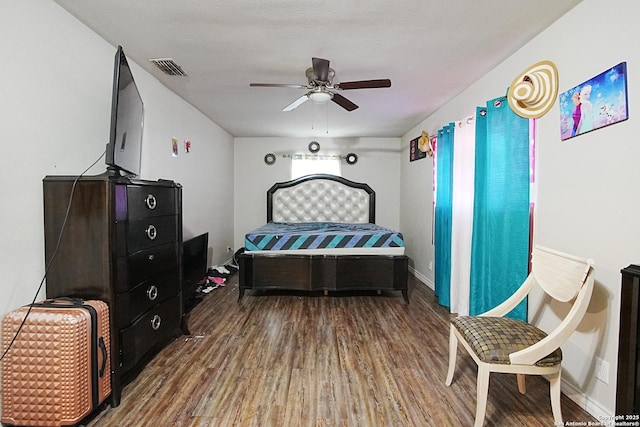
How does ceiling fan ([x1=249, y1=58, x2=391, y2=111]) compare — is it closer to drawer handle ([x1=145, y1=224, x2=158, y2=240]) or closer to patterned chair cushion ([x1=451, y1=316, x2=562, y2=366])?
drawer handle ([x1=145, y1=224, x2=158, y2=240])

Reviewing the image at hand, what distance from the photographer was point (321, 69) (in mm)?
2385

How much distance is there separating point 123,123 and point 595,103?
287 cm

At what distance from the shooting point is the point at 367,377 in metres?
2.11

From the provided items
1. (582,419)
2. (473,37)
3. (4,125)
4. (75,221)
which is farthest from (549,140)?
(4,125)

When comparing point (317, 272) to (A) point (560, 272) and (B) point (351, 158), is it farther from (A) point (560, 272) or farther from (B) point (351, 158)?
(B) point (351, 158)

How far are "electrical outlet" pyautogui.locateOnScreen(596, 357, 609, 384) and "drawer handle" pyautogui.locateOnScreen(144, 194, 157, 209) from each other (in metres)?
2.95

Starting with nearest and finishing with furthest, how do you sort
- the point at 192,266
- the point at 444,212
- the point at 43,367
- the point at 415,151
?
the point at 43,367 → the point at 192,266 → the point at 444,212 → the point at 415,151

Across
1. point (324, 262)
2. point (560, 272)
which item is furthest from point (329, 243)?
point (560, 272)

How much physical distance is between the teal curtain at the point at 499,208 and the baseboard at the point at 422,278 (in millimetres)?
1332

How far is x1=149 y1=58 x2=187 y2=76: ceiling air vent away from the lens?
2600 millimetres

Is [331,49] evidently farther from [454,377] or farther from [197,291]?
[197,291]

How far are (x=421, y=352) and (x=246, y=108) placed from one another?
3464 millimetres

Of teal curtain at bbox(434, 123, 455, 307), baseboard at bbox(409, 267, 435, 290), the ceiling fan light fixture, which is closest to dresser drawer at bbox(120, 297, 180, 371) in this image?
the ceiling fan light fixture

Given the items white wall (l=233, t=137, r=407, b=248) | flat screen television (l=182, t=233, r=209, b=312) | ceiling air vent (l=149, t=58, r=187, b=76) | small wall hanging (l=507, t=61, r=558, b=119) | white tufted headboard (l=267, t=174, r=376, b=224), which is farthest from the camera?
white wall (l=233, t=137, r=407, b=248)
